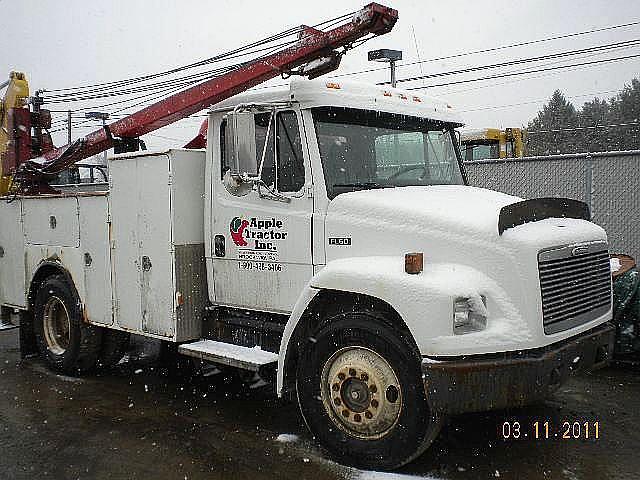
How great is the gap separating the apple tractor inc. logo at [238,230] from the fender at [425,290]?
A: 4.07 ft

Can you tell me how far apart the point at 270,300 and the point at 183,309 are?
0.98 m

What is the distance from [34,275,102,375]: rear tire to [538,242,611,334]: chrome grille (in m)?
5.01

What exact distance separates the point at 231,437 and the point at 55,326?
3523 mm

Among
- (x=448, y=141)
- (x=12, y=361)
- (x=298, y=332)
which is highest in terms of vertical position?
(x=448, y=141)

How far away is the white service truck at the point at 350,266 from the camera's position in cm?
402

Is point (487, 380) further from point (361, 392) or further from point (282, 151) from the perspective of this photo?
point (282, 151)

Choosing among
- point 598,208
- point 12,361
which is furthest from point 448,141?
point 12,361

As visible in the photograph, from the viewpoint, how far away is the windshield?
4.94 m

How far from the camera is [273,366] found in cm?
503

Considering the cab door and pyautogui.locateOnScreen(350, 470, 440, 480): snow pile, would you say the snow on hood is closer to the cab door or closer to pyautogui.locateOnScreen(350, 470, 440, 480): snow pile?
the cab door

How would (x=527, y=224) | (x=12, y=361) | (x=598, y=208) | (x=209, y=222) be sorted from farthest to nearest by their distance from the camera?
(x=598, y=208) < (x=12, y=361) < (x=209, y=222) < (x=527, y=224)

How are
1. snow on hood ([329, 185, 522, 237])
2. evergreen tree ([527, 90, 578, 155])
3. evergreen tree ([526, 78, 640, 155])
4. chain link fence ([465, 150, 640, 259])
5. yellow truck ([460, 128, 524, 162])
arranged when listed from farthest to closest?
evergreen tree ([527, 90, 578, 155]) < evergreen tree ([526, 78, 640, 155]) < yellow truck ([460, 128, 524, 162]) < chain link fence ([465, 150, 640, 259]) < snow on hood ([329, 185, 522, 237])

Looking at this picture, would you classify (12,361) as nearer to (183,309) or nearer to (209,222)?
(183,309)
